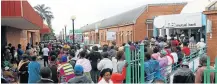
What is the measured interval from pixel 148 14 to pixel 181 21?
12.7 m

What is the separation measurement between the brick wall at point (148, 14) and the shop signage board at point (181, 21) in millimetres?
9890

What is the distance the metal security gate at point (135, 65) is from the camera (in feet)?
22.3

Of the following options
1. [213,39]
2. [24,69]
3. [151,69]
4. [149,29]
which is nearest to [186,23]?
[213,39]

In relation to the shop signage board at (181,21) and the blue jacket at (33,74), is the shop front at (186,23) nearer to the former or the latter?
the shop signage board at (181,21)

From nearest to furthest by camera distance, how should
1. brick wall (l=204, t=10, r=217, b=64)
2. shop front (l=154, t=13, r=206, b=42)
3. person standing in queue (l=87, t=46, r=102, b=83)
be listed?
person standing in queue (l=87, t=46, r=102, b=83)
brick wall (l=204, t=10, r=217, b=64)
shop front (l=154, t=13, r=206, b=42)

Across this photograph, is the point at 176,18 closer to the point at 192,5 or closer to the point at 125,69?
the point at 192,5

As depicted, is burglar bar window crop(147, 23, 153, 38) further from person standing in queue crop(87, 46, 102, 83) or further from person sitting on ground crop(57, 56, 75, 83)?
person sitting on ground crop(57, 56, 75, 83)

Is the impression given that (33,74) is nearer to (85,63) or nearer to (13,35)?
(85,63)

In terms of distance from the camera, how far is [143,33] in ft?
103

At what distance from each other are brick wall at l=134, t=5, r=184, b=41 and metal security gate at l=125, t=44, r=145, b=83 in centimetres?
2362

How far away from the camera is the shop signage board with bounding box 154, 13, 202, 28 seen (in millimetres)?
18141

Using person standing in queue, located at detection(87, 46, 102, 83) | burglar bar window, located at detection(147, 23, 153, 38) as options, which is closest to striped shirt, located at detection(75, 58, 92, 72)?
person standing in queue, located at detection(87, 46, 102, 83)

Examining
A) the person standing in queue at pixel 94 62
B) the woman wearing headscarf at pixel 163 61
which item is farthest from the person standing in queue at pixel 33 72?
the woman wearing headscarf at pixel 163 61

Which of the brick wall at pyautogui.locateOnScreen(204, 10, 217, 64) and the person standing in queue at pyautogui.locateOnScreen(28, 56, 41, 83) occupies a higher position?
the brick wall at pyautogui.locateOnScreen(204, 10, 217, 64)
